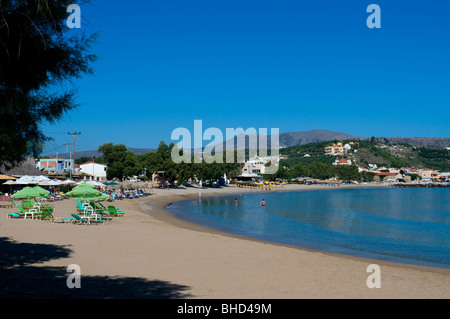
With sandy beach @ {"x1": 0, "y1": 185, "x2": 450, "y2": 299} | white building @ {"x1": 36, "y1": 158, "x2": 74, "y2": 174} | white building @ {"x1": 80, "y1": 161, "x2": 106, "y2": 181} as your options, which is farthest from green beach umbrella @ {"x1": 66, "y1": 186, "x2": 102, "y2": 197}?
white building @ {"x1": 80, "y1": 161, "x2": 106, "y2": 181}

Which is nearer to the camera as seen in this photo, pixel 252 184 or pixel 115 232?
Result: pixel 115 232

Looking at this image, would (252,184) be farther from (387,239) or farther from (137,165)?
(387,239)

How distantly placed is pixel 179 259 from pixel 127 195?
39081mm

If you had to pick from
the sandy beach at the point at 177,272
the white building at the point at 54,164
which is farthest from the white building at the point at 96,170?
the sandy beach at the point at 177,272

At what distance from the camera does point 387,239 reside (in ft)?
82.2

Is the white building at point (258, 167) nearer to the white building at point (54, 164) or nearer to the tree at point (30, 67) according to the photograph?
the white building at point (54, 164)

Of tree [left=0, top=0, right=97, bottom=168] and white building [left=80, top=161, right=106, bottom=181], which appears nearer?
tree [left=0, top=0, right=97, bottom=168]

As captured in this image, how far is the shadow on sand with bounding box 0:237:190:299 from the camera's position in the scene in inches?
309

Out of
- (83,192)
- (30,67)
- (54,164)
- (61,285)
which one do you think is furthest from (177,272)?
(54,164)

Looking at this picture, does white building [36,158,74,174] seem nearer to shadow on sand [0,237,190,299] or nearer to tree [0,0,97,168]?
shadow on sand [0,237,190,299]

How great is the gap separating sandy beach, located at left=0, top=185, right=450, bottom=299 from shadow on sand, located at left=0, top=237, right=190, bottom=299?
0.02 meters

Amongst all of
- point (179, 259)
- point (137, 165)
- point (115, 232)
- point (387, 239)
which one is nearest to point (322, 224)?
point (387, 239)

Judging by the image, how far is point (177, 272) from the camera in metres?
10.6

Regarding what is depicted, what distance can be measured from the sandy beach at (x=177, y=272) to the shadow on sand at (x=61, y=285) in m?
0.02
